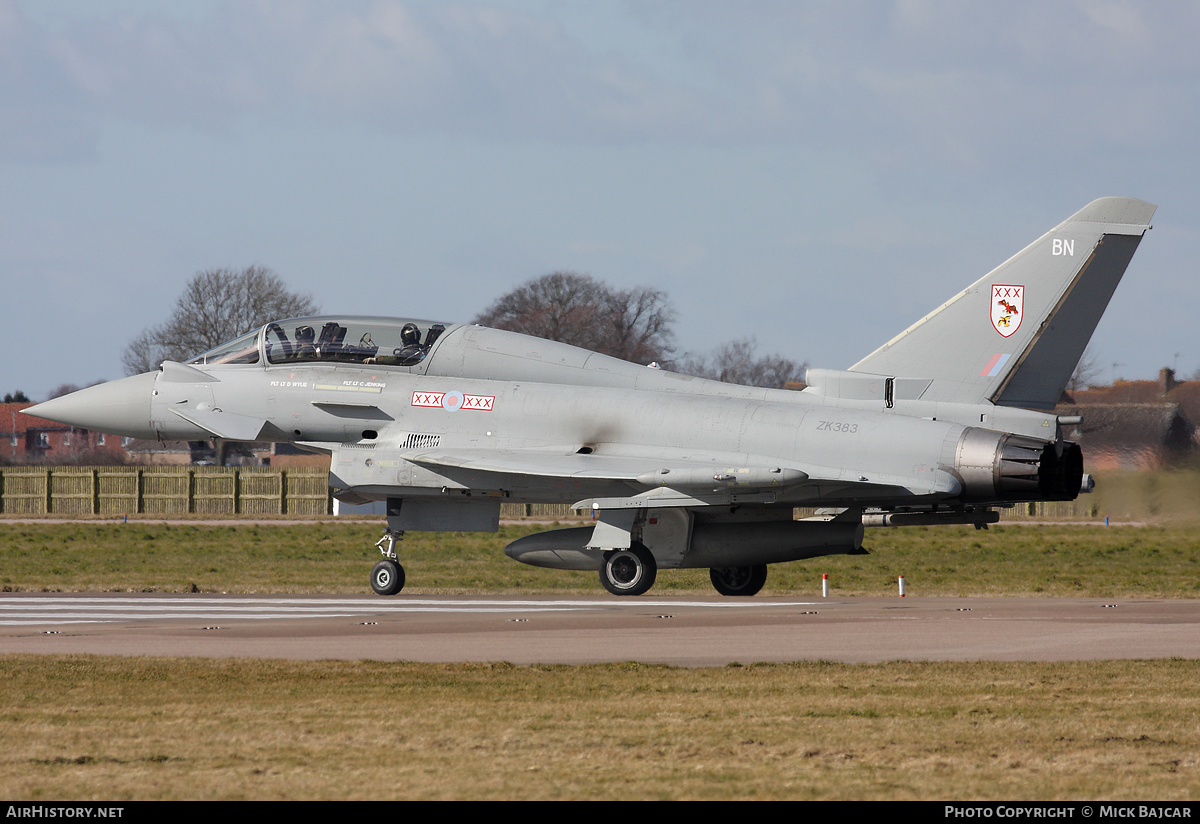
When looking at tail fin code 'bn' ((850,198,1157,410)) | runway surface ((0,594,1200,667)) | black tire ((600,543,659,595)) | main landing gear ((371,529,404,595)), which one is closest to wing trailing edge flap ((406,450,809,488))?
black tire ((600,543,659,595))

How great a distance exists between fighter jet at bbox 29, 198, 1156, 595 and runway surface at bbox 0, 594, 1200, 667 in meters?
1.05

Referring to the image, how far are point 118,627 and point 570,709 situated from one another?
25.9 feet

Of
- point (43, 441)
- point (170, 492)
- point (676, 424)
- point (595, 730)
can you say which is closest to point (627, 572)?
point (676, 424)

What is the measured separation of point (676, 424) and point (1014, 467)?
4259 mm

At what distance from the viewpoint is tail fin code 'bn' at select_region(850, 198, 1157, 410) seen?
55.2ft

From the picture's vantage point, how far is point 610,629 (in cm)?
1409

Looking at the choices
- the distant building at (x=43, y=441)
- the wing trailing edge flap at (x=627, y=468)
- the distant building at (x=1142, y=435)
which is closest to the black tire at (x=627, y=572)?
the wing trailing edge flap at (x=627, y=468)

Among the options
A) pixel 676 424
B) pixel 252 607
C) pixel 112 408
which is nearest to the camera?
pixel 676 424

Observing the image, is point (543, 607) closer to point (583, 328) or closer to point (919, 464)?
point (919, 464)

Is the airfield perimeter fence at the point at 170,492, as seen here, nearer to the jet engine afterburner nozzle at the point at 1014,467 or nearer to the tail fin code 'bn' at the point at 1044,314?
the tail fin code 'bn' at the point at 1044,314

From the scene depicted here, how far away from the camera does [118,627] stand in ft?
48.7

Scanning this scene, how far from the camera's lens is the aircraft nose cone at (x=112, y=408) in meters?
19.3

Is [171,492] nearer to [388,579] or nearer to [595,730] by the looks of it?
[388,579]

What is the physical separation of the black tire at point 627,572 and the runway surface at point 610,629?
0.26 m
